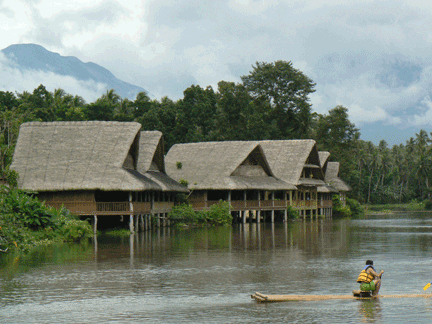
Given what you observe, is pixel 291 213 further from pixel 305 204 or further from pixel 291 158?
pixel 291 158

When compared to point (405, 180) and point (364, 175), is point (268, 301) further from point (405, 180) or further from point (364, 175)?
point (405, 180)

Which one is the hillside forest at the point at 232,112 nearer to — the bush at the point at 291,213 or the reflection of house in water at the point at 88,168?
the reflection of house in water at the point at 88,168

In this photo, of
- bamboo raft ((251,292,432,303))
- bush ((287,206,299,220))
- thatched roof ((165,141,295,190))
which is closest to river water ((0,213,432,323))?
bamboo raft ((251,292,432,303))

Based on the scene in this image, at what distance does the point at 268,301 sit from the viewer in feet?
46.8

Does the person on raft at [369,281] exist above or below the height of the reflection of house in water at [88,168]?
below

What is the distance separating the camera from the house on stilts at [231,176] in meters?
47.7

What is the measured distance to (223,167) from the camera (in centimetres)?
4878

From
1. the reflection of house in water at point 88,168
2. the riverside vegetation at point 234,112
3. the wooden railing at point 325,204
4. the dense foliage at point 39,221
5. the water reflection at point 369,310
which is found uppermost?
the riverside vegetation at point 234,112

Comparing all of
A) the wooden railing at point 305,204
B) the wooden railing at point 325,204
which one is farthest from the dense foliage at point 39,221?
the wooden railing at point 325,204

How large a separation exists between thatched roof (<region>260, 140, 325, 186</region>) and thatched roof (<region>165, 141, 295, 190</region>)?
2.35 metres

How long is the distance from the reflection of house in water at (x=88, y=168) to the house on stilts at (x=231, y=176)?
Answer: 626 cm

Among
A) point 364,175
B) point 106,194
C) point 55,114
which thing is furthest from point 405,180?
point 106,194

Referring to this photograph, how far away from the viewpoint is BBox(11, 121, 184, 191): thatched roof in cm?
3562

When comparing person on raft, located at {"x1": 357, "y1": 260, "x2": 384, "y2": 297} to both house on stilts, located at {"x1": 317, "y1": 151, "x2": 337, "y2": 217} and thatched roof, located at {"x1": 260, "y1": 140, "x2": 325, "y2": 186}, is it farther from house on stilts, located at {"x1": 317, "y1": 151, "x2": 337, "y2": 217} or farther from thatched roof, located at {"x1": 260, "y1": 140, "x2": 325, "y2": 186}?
house on stilts, located at {"x1": 317, "y1": 151, "x2": 337, "y2": 217}
